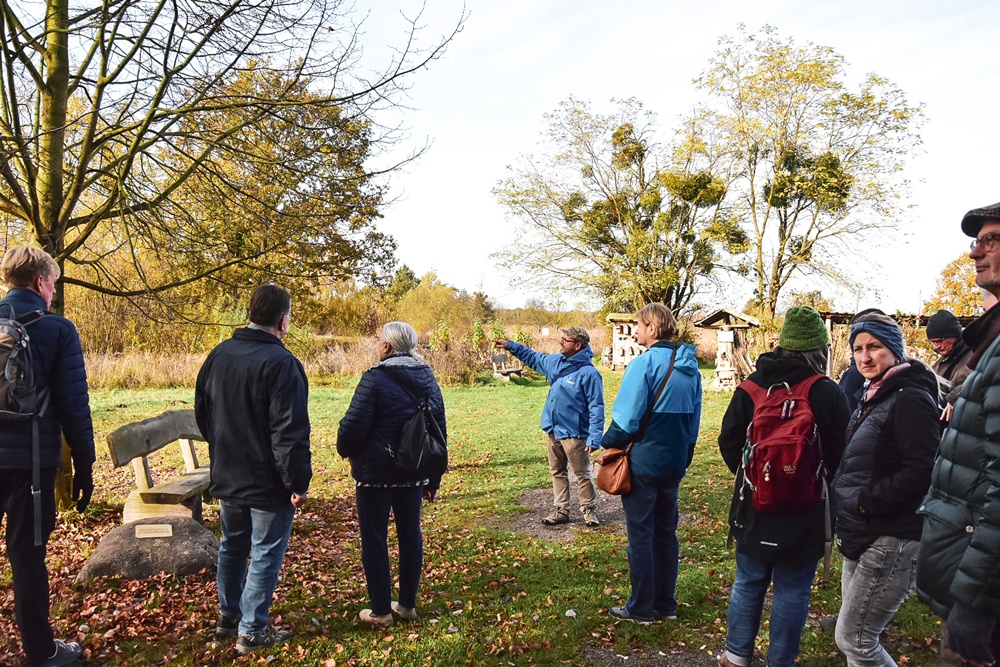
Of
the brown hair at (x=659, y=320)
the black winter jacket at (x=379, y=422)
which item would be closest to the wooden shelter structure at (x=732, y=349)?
the brown hair at (x=659, y=320)

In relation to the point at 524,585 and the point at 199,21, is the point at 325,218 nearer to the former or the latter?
the point at 199,21

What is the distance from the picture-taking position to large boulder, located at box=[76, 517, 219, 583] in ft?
16.1

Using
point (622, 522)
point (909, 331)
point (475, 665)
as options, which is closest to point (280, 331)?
point (475, 665)

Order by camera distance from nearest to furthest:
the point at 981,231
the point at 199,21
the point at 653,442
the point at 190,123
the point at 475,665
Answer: the point at 981,231, the point at 475,665, the point at 653,442, the point at 199,21, the point at 190,123

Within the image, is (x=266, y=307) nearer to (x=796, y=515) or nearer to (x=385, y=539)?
(x=385, y=539)

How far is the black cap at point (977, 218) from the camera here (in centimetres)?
232

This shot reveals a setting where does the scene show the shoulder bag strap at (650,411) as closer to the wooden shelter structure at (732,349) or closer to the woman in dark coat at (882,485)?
the woman in dark coat at (882,485)

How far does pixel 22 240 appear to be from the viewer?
6.66 metres

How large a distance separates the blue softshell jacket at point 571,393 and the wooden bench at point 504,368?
57.3 ft

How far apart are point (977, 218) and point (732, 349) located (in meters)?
22.4

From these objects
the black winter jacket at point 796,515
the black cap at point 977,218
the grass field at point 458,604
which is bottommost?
the grass field at point 458,604

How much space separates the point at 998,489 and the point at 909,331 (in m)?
19.3

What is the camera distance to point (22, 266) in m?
3.53

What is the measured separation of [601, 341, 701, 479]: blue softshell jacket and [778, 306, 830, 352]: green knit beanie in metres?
0.99
